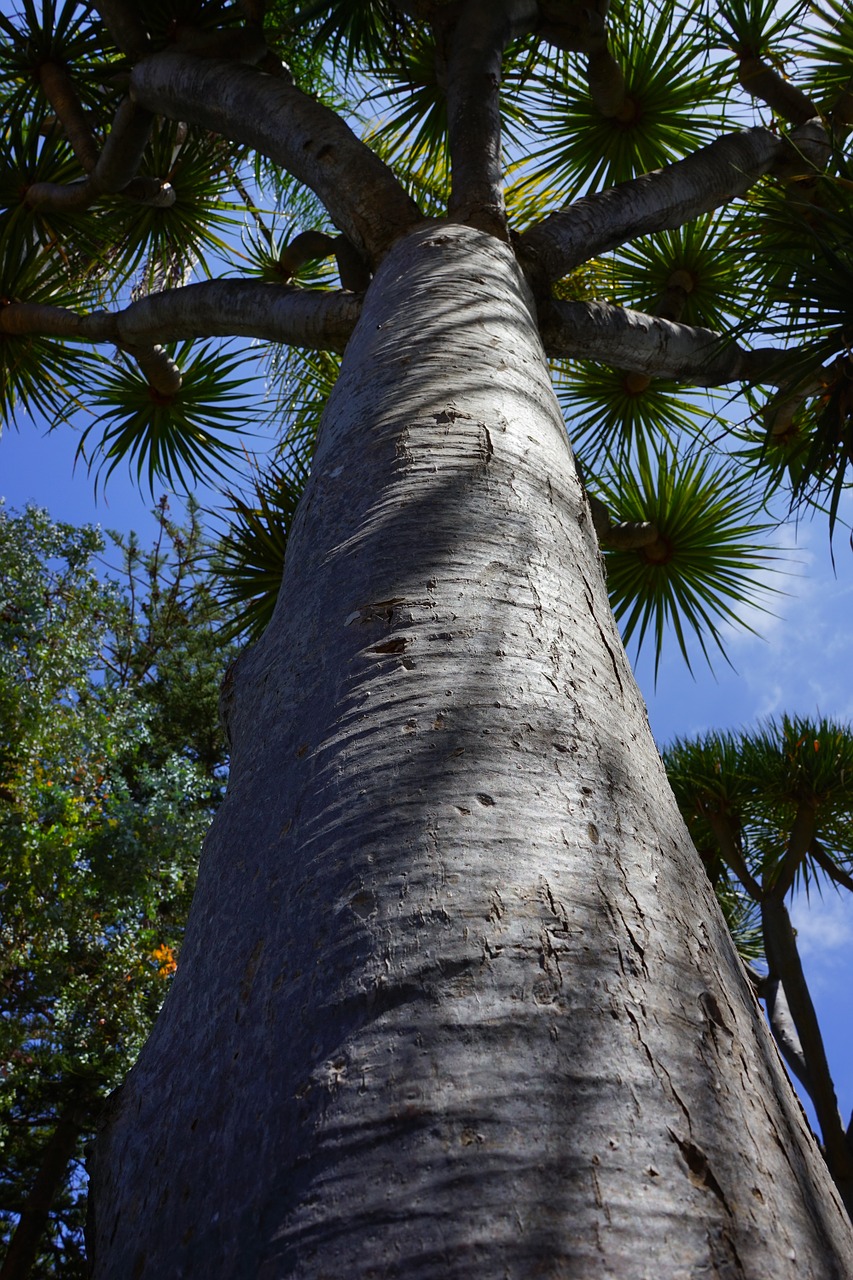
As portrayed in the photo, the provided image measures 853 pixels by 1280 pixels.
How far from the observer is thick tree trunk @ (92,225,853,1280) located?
1.89ft

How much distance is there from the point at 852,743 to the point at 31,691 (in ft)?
18.3

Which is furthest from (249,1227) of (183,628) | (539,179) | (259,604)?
(183,628)

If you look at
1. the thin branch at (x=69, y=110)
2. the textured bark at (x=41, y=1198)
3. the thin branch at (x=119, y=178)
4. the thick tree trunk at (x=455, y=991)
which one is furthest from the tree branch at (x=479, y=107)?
the textured bark at (x=41, y=1198)

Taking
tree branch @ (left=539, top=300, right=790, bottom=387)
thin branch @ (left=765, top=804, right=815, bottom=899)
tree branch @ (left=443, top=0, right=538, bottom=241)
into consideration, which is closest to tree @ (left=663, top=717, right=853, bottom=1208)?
thin branch @ (left=765, top=804, right=815, bottom=899)

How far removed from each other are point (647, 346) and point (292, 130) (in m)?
1.35

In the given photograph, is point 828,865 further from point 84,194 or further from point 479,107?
point 84,194

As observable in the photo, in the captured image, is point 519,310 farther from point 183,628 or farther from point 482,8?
point 183,628

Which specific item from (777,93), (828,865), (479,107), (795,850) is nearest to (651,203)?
(479,107)

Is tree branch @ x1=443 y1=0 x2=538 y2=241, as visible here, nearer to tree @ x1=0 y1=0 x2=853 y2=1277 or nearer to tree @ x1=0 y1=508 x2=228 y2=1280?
tree @ x1=0 y1=0 x2=853 y2=1277

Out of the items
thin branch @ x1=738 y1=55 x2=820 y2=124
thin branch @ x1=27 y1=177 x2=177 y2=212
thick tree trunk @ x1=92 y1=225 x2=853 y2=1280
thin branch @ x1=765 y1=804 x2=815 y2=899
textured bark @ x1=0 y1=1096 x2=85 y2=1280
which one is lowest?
thick tree trunk @ x1=92 y1=225 x2=853 y2=1280

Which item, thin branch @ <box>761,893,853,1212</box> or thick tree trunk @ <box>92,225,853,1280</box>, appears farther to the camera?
thin branch @ <box>761,893,853,1212</box>

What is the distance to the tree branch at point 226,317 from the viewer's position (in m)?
2.91

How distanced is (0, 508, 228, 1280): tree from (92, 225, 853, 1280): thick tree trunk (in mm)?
4514

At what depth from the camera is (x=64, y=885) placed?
6.48 meters
